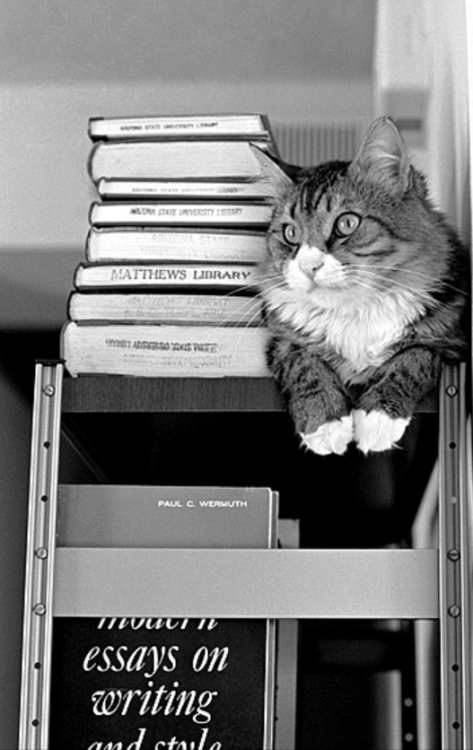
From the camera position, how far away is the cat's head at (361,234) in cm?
116

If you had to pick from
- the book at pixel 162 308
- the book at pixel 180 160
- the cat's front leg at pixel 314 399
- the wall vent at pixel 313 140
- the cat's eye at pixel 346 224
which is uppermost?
the wall vent at pixel 313 140

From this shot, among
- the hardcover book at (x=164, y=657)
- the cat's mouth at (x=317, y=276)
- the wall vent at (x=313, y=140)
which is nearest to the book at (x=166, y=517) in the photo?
the hardcover book at (x=164, y=657)

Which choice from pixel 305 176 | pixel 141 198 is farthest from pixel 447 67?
pixel 141 198

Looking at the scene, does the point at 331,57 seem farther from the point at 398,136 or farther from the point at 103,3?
the point at 398,136

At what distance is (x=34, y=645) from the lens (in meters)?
1.11

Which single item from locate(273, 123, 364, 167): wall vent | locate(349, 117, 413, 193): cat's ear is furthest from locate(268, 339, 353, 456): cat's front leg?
locate(273, 123, 364, 167): wall vent

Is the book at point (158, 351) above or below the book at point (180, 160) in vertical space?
below

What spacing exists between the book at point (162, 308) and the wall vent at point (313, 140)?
62.6 inches

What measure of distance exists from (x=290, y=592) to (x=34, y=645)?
0.87 ft

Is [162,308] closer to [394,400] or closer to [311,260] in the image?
[311,260]

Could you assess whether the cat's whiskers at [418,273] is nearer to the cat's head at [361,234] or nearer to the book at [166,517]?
the cat's head at [361,234]

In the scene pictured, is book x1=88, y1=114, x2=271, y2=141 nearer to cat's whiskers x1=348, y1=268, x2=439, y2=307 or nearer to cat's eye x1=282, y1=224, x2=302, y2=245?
cat's eye x1=282, y1=224, x2=302, y2=245

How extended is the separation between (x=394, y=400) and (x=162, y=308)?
284 mm

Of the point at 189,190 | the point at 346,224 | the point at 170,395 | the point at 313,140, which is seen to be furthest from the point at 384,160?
the point at 313,140
